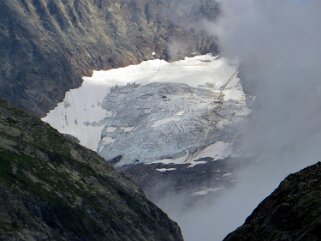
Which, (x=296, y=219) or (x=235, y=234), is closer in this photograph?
(x=296, y=219)

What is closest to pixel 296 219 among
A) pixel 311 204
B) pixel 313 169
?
pixel 311 204

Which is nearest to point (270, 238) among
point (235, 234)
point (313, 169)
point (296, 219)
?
point (296, 219)

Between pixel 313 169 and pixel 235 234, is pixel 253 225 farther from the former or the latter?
pixel 313 169

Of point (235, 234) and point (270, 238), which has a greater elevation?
point (235, 234)

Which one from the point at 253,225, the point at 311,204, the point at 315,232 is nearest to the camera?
the point at 315,232

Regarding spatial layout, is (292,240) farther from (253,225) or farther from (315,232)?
(253,225)

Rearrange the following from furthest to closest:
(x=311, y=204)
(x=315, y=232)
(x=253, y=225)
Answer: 1. (x=253, y=225)
2. (x=311, y=204)
3. (x=315, y=232)

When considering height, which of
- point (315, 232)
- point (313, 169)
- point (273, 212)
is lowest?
point (315, 232)
